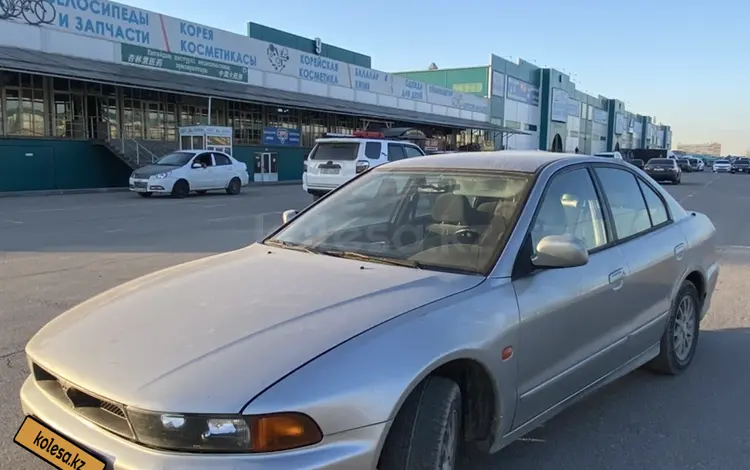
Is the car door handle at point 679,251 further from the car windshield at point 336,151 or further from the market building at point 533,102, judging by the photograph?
the market building at point 533,102

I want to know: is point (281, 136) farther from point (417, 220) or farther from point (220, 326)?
point (220, 326)

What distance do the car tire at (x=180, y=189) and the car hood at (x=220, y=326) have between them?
18392 mm

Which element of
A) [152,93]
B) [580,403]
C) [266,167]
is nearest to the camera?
[580,403]

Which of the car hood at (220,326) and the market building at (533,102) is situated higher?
the market building at (533,102)

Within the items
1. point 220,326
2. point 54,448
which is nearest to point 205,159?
point 220,326

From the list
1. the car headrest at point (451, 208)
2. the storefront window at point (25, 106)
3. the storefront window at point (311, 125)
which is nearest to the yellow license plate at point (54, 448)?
the car headrest at point (451, 208)

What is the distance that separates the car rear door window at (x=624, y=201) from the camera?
13.1 ft

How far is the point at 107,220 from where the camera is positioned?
13898 mm

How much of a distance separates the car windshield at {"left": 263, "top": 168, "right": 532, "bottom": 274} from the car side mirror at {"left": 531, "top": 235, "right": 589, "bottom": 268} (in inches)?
7.2

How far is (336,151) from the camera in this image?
1655 cm

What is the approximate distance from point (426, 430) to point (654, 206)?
9.62 ft

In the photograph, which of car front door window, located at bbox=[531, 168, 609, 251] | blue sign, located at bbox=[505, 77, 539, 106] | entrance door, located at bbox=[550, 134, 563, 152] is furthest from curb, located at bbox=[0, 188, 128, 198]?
entrance door, located at bbox=[550, 134, 563, 152]

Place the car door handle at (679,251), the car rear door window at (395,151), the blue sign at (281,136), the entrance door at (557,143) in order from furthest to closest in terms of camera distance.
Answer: the entrance door at (557,143)
the blue sign at (281,136)
the car rear door window at (395,151)
the car door handle at (679,251)

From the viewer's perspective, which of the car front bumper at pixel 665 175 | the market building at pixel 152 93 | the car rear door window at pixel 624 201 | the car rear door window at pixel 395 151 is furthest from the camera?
the car front bumper at pixel 665 175
